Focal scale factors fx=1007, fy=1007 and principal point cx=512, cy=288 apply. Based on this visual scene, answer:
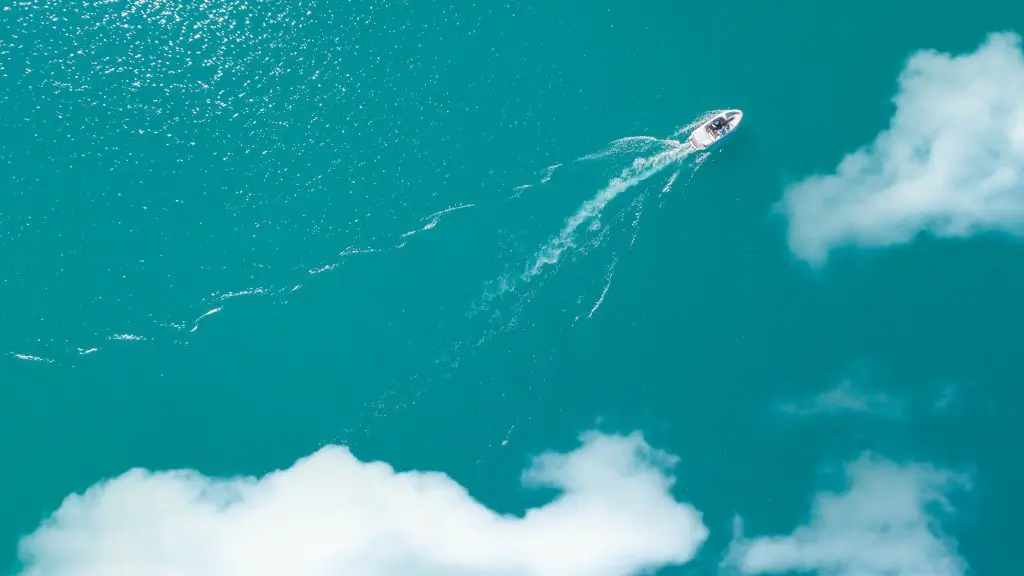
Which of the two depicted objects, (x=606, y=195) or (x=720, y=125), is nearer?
(x=720, y=125)

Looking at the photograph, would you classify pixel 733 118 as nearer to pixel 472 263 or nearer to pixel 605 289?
pixel 605 289

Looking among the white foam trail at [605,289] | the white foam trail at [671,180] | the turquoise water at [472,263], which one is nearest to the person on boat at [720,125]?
the turquoise water at [472,263]

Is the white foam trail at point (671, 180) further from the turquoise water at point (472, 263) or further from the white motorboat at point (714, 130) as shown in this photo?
the white motorboat at point (714, 130)

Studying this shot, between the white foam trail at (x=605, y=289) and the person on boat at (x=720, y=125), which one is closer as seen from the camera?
the person on boat at (x=720, y=125)

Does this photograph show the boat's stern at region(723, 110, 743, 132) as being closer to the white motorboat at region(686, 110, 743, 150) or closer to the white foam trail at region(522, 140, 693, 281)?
the white motorboat at region(686, 110, 743, 150)

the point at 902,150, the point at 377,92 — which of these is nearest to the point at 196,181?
the point at 377,92

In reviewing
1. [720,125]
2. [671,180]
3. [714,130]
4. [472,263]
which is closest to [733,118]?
[720,125]
